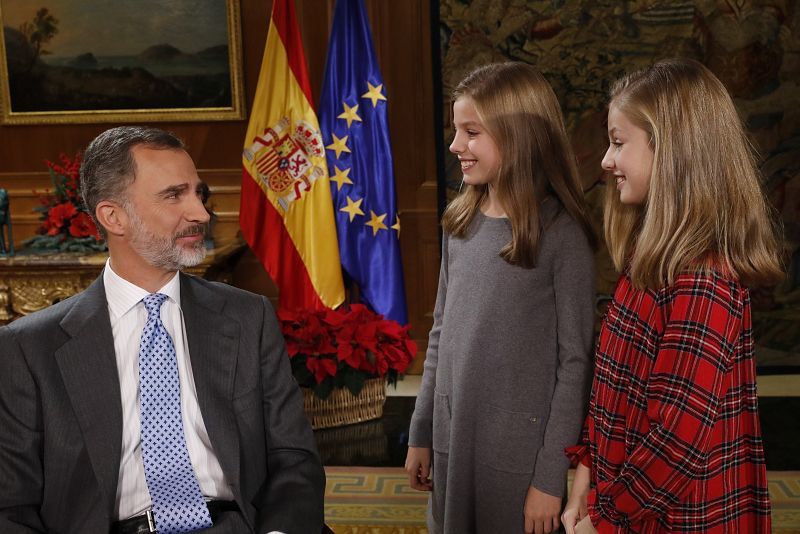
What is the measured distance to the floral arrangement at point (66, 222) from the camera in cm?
493

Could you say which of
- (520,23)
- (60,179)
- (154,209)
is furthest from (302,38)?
(154,209)

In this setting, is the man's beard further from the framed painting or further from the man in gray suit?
the framed painting

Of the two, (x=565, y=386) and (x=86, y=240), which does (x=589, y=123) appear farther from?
(x=565, y=386)

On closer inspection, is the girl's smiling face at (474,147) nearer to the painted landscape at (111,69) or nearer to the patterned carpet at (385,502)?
the patterned carpet at (385,502)

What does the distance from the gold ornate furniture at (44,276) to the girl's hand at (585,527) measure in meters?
3.41

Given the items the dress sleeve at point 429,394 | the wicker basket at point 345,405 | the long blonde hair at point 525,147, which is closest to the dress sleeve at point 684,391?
the long blonde hair at point 525,147

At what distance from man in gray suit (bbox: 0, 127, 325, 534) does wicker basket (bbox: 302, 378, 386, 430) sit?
2649 millimetres

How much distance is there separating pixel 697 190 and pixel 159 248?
1161mm

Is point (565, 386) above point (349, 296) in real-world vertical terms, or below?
above

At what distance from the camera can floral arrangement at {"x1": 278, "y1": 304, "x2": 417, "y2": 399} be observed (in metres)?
4.54

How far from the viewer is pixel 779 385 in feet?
17.2

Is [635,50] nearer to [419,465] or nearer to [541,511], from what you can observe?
[419,465]

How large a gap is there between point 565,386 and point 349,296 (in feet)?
11.0

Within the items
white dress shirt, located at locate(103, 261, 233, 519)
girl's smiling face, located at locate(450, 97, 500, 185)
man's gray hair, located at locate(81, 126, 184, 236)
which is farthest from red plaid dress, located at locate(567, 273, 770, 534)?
man's gray hair, located at locate(81, 126, 184, 236)
